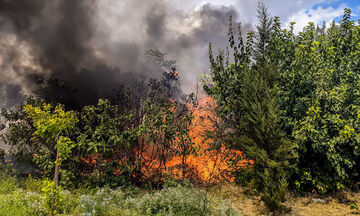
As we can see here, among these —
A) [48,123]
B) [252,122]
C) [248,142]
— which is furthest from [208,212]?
[48,123]

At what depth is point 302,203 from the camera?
8.64 m

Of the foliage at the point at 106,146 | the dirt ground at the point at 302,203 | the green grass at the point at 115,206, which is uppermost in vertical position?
the foliage at the point at 106,146

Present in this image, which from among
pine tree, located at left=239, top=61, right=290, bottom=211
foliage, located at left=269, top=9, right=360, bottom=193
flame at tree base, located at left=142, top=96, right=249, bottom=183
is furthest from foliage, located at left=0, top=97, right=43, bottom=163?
foliage, located at left=269, top=9, right=360, bottom=193

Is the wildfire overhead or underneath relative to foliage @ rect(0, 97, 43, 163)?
underneath

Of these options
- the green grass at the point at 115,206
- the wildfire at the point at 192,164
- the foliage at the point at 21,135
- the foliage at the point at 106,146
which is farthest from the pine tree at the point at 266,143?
the foliage at the point at 21,135

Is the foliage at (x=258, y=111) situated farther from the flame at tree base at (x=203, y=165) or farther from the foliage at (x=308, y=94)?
the flame at tree base at (x=203, y=165)

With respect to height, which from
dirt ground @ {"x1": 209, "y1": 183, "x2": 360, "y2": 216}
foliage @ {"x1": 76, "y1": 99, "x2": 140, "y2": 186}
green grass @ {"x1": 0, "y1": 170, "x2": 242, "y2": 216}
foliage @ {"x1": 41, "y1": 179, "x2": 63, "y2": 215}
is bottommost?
dirt ground @ {"x1": 209, "y1": 183, "x2": 360, "y2": 216}

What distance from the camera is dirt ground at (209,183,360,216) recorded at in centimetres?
754

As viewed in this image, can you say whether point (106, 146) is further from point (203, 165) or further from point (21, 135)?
point (203, 165)

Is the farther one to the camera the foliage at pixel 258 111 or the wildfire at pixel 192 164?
the wildfire at pixel 192 164

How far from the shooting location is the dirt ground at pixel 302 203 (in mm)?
7537

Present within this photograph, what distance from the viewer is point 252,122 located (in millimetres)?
7832

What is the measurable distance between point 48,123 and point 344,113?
386 inches

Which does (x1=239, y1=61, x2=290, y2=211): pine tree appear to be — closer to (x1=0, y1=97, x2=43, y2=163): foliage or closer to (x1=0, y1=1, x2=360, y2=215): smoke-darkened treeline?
(x1=0, y1=1, x2=360, y2=215): smoke-darkened treeline
